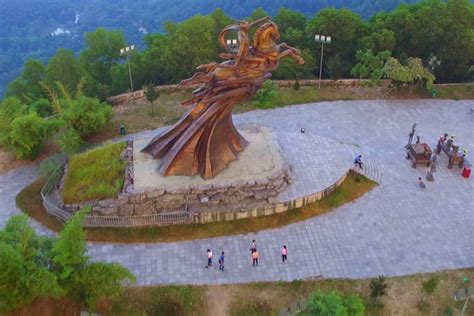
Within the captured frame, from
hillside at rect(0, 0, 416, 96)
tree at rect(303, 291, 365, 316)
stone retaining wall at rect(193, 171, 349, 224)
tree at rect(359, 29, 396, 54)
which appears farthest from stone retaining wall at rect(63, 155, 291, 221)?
hillside at rect(0, 0, 416, 96)

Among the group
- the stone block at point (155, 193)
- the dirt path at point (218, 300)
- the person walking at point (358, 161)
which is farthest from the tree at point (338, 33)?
the dirt path at point (218, 300)

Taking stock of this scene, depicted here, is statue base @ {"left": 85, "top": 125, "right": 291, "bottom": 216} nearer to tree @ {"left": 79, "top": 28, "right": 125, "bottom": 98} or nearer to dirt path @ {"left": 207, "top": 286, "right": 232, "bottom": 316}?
dirt path @ {"left": 207, "top": 286, "right": 232, "bottom": 316}

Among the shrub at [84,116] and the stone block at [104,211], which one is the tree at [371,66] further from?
the stone block at [104,211]

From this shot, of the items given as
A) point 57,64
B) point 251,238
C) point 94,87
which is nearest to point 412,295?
point 251,238

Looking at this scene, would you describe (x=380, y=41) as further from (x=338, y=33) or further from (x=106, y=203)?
(x=106, y=203)

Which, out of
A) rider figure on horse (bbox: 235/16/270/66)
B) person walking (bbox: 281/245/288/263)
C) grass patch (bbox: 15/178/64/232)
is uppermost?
rider figure on horse (bbox: 235/16/270/66)

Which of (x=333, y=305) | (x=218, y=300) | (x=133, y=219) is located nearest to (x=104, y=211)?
(x=133, y=219)
